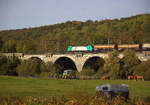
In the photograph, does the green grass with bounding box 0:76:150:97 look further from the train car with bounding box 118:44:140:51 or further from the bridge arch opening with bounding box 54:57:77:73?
the bridge arch opening with bounding box 54:57:77:73

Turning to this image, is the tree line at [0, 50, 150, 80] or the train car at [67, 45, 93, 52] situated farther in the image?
the train car at [67, 45, 93, 52]

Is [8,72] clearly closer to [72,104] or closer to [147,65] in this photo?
[147,65]

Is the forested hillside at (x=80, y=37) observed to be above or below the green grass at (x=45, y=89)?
above

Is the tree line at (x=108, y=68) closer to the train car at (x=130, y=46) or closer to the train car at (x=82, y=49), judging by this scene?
the train car at (x=130, y=46)

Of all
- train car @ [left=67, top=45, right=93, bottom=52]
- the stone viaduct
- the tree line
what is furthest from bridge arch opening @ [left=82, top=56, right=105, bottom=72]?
the tree line

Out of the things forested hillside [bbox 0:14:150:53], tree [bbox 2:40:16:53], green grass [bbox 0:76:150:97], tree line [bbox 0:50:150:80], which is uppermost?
forested hillside [bbox 0:14:150:53]

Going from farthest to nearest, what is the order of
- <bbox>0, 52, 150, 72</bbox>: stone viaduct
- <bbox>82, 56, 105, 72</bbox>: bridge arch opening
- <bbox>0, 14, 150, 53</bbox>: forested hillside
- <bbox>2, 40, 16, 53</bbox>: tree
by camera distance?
<bbox>0, 14, 150, 53</bbox>: forested hillside → <bbox>2, 40, 16, 53</bbox>: tree → <bbox>82, 56, 105, 72</bbox>: bridge arch opening → <bbox>0, 52, 150, 72</bbox>: stone viaduct

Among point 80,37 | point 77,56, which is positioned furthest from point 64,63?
point 80,37

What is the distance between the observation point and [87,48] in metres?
70.2

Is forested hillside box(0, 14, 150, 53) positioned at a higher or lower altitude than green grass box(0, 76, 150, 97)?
higher

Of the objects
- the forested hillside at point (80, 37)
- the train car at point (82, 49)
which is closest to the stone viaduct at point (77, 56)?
the train car at point (82, 49)

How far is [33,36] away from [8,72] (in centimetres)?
11016

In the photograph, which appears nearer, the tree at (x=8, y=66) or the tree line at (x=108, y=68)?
the tree line at (x=108, y=68)

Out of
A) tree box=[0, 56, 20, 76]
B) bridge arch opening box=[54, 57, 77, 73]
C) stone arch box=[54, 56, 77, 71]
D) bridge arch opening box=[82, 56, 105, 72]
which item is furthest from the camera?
bridge arch opening box=[54, 57, 77, 73]
